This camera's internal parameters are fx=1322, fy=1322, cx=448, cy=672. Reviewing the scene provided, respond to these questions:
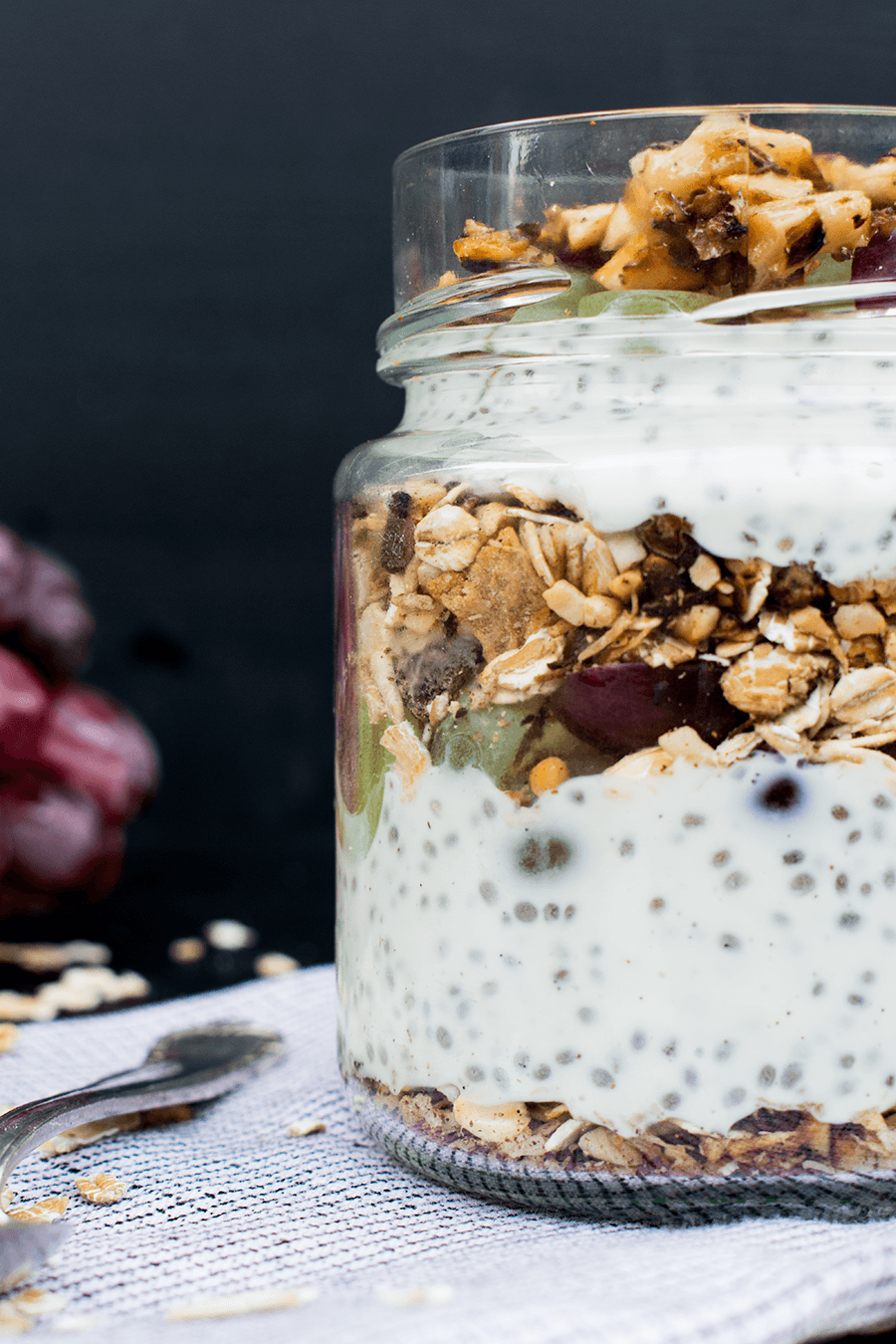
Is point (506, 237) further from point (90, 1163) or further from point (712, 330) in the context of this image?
point (90, 1163)

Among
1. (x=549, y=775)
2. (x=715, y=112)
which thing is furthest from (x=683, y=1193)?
(x=715, y=112)

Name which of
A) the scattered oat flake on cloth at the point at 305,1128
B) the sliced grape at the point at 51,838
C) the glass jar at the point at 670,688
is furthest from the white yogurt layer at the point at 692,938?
the sliced grape at the point at 51,838

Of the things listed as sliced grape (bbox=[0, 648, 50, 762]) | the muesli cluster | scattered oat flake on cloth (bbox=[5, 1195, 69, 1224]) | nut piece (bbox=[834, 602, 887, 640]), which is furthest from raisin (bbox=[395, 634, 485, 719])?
sliced grape (bbox=[0, 648, 50, 762])

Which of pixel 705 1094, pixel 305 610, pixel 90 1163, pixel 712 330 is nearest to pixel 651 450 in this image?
pixel 712 330

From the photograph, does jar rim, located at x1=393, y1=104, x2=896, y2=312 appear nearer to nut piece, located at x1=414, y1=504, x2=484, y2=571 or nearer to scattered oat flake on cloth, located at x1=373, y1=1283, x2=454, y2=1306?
nut piece, located at x1=414, y1=504, x2=484, y2=571

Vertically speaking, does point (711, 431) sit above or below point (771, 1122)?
above

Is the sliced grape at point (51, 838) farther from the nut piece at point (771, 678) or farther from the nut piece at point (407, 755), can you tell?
the nut piece at point (771, 678)

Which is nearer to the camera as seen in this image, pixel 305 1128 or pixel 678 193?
pixel 678 193

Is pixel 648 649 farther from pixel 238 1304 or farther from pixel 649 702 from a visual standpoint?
pixel 238 1304
